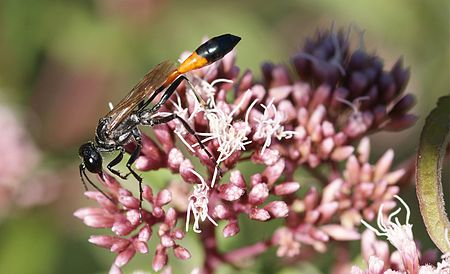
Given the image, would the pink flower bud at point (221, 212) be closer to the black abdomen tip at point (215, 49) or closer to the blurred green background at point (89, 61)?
the black abdomen tip at point (215, 49)

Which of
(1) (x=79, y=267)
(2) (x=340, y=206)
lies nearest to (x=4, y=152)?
(1) (x=79, y=267)

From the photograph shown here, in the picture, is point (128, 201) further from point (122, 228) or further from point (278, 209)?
point (278, 209)

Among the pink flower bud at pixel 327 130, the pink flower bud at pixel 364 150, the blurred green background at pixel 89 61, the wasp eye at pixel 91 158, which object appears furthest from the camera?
the blurred green background at pixel 89 61

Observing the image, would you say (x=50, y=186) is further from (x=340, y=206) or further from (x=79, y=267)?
(x=340, y=206)

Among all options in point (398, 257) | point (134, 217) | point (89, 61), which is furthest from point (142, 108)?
point (89, 61)

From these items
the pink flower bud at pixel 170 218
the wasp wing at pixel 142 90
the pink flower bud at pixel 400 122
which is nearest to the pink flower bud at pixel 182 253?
the pink flower bud at pixel 170 218

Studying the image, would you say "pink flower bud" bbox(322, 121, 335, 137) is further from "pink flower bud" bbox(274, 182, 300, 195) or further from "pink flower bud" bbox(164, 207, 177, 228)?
"pink flower bud" bbox(164, 207, 177, 228)
